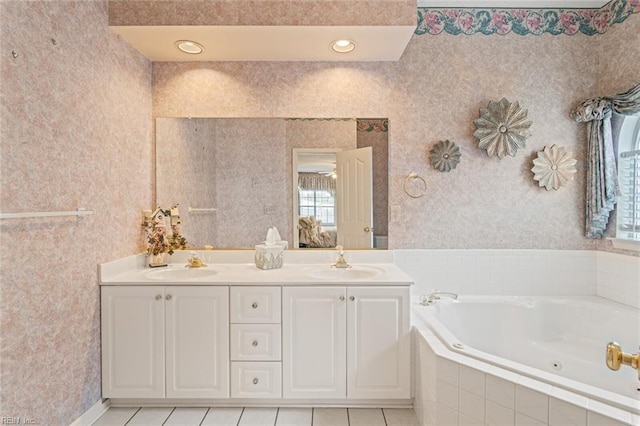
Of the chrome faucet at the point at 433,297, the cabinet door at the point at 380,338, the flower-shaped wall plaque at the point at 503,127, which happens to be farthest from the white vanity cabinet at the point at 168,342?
the flower-shaped wall plaque at the point at 503,127

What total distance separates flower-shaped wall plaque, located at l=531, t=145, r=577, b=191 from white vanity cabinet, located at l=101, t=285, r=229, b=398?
2.39 meters

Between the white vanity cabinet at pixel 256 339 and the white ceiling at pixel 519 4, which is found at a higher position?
the white ceiling at pixel 519 4

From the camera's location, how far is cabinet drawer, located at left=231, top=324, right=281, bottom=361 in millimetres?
2156

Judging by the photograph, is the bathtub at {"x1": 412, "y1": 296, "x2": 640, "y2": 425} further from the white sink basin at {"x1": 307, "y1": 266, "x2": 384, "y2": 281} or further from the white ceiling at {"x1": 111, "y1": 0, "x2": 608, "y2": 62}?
the white ceiling at {"x1": 111, "y1": 0, "x2": 608, "y2": 62}

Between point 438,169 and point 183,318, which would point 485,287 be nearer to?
point 438,169

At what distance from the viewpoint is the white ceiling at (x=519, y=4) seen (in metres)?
2.65

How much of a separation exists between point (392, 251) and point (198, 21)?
2009 mm

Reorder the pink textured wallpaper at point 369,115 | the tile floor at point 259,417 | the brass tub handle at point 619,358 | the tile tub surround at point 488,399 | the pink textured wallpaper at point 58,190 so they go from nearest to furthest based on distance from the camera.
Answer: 1. the brass tub handle at point 619,358
2. the tile tub surround at point 488,399
3. the pink textured wallpaper at point 58,190
4. the pink textured wallpaper at point 369,115
5. the tile floor at point 259,417

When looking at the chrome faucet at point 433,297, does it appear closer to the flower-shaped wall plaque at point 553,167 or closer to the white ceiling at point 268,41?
the flower-shaped wall plaque at point 553,167

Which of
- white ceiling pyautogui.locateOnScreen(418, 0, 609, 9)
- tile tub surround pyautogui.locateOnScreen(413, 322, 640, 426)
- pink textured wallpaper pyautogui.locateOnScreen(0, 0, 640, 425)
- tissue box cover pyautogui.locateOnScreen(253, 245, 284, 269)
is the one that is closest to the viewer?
tile tub surround pyautogui.locateOnScreen(413, 322, 640, 426)

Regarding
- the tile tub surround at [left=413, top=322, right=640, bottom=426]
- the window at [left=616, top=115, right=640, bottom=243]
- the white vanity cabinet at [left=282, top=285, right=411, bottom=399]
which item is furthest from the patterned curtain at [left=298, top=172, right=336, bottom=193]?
the window at [left=616, top=115, right=640, bottom=243]

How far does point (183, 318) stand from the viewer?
2160 mm

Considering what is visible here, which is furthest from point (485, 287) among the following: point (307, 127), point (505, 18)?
point (505, 18)

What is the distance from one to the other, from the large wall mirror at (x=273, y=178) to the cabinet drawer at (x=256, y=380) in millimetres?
889
